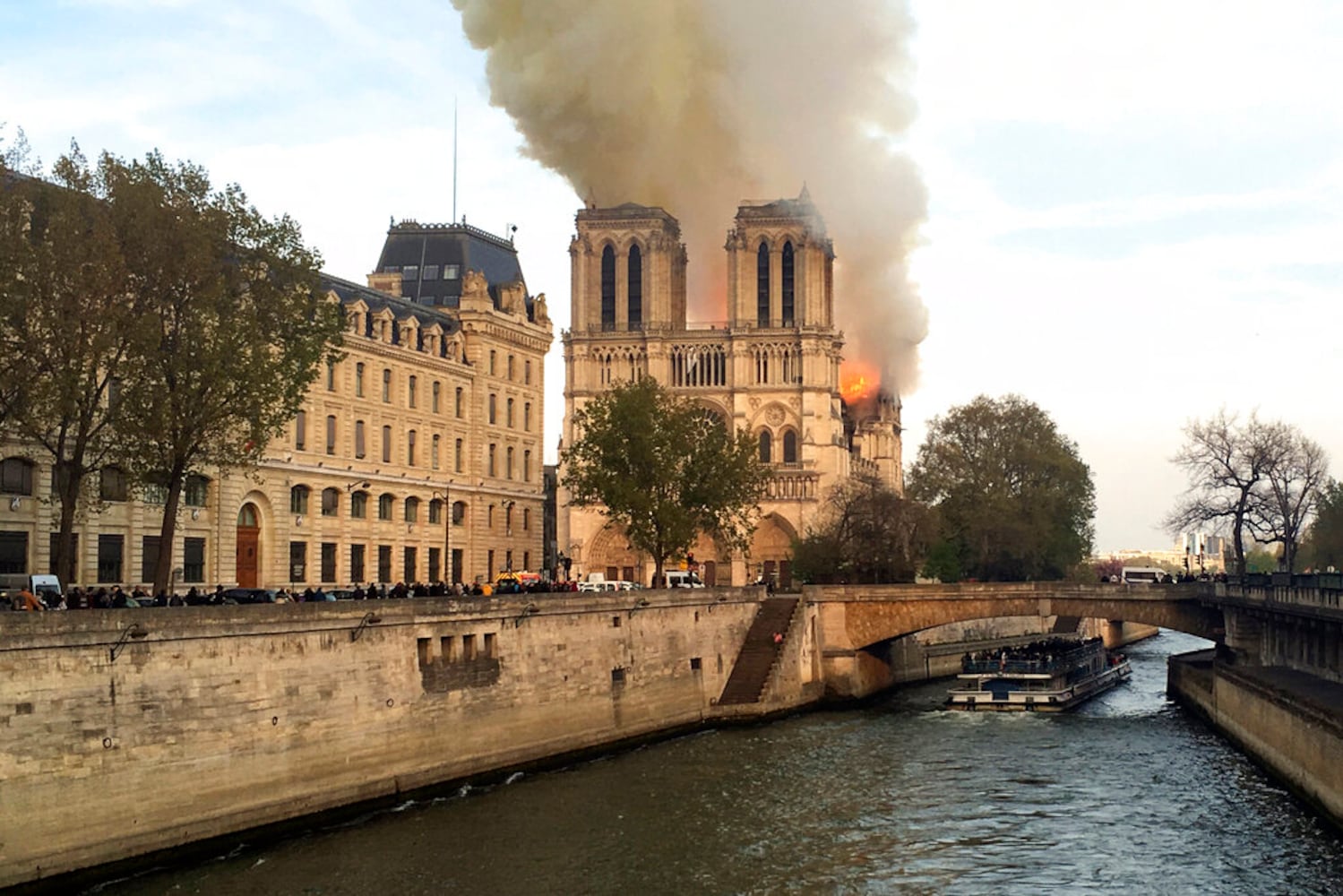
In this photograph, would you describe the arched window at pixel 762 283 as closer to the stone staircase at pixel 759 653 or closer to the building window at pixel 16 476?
the stone staircase at pixel 759 653

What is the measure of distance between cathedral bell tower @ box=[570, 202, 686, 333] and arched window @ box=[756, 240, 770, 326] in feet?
24.8

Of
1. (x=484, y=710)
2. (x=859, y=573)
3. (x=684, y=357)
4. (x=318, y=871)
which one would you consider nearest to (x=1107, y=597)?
(x=859, y=573)

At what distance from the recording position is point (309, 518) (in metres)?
86.2

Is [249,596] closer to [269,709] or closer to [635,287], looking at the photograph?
[269,709]

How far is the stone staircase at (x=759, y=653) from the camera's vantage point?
78.9 m

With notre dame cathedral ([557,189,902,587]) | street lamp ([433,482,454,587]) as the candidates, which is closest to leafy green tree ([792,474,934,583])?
notre dame cathedral ([557,189,902,587])

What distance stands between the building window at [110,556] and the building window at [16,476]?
14.3 ft

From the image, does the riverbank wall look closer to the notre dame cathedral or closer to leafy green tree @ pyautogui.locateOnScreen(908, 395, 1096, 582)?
leafy green tree @ pyautogui.locateOnScreen(908, 395, 1096, 582)

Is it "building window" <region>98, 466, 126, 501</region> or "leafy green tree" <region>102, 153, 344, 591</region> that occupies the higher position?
"leafy green tree" <region>102, 153, 344, 591</region>

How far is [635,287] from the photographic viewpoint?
146 meters

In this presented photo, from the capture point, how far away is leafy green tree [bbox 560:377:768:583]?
90625mm

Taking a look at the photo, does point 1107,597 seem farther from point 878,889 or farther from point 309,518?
point 878,889

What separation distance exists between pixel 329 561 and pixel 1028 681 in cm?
3607

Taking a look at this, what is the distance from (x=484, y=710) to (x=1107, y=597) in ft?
128
